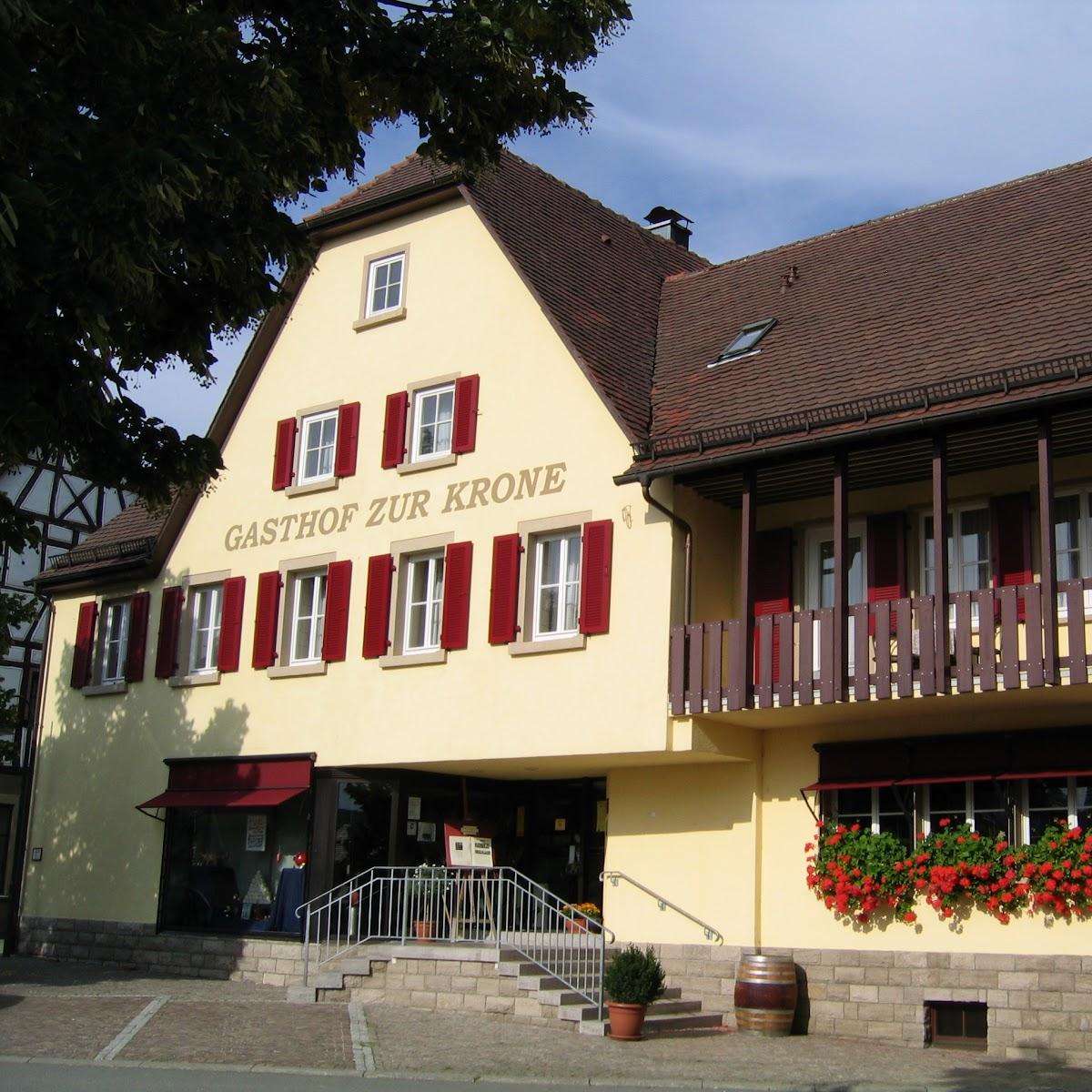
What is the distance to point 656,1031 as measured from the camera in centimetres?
1570

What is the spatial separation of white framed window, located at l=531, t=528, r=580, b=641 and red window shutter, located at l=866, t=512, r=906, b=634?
11.5ft

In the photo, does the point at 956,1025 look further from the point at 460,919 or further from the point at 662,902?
the point at 460,919

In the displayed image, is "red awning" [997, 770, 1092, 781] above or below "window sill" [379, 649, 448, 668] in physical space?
below

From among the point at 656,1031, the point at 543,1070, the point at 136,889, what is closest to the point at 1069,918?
the point at 656,1031

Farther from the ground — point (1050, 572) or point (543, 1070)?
point (1050, 572)

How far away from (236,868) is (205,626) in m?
3.68

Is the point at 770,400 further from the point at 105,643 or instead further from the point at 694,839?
the point at 105,643

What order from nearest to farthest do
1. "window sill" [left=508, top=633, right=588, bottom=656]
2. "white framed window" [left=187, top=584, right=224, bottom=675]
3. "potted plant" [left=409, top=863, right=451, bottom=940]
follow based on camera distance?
"window sill" [left=508, top=633, right=588, bottom=656], "potted plant" [left=409, top=863, right=451, bottom=940], "white framed window" [left=187, top=584, right=224, bottom=675]

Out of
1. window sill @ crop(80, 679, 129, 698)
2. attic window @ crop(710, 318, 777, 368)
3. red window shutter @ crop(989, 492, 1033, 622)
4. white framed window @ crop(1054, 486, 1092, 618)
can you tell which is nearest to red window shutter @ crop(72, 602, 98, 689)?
window sill @ crop(80, 679, 129, 698)

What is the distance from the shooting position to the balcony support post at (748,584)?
16125 mm

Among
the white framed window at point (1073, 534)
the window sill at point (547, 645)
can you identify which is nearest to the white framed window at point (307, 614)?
the window sill at point (547, 645)

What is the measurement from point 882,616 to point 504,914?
5.78 m

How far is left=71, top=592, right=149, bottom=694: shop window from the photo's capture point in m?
23.7

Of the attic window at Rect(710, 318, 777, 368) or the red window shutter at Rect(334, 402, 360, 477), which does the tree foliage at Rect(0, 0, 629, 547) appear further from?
the red window shutter at Rect(334, 402, 360, 477)
